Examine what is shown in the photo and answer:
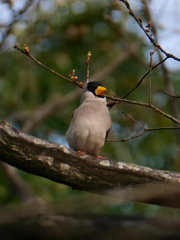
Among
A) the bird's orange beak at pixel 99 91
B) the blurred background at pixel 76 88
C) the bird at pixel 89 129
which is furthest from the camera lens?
the blurred background at pixel 76 88

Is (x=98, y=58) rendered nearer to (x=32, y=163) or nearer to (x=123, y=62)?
(x=123, y=62)

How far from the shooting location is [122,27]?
10.7 meters

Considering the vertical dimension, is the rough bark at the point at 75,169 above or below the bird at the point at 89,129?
below

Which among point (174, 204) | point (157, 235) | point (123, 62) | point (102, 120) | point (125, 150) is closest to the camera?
point (157, 235)

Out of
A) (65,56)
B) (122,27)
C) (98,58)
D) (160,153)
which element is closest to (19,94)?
(65,56)

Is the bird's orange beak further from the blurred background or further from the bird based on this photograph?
the blurred background

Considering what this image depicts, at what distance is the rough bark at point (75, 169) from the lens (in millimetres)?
3252

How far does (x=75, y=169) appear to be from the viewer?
11.4 ft

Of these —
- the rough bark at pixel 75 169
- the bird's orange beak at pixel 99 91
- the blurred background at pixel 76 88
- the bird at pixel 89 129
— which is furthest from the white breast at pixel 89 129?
the blurred background at pixel 76 88

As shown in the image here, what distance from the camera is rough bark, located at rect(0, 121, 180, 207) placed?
3252 mm

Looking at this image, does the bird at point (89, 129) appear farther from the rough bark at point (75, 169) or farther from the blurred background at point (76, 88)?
the blurred background at point (76, 88)

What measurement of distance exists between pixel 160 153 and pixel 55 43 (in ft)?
16.3

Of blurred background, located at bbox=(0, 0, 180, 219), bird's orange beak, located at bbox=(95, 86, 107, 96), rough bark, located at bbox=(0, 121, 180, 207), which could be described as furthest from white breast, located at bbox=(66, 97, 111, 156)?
blurred background, located at bbox=(0, 0, 180, 219)

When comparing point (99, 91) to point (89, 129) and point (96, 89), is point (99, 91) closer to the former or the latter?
point (96, 89)
